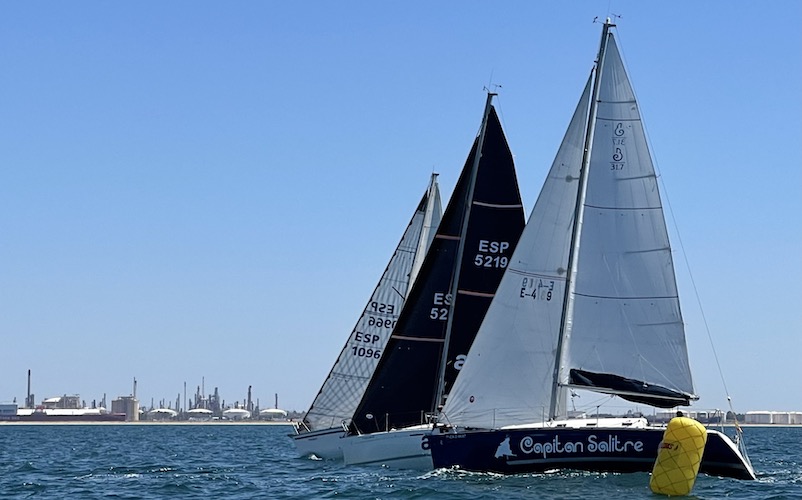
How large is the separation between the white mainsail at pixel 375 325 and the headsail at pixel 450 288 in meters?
5.73

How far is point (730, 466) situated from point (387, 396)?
36.3 feet

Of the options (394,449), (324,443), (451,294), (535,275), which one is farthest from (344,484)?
(324,443)

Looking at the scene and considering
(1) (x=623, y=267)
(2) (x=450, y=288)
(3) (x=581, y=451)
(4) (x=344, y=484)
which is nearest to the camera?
(3) (x=581, y=451)

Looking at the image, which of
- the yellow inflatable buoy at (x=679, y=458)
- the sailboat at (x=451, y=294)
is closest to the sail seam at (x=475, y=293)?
the sailboat at (x=451, y=294)

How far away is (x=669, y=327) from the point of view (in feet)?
90.1

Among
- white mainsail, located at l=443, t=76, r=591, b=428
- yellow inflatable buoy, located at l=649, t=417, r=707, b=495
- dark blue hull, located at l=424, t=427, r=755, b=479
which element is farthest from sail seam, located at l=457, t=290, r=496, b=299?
yellow inflatable buoy, located at l=649, t=417, r=707, b=495

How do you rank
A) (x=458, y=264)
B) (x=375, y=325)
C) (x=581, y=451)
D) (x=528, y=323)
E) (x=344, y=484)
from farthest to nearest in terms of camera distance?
(x=375, y=325) → (x=458, y=264) → (x=528, y=323) → (x=344, y=484) → (x=581, y=451)

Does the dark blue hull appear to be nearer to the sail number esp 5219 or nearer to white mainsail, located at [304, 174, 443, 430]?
the sail number esp 5219

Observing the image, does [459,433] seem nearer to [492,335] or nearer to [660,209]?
[492,335]

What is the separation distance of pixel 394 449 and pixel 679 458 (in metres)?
9.06

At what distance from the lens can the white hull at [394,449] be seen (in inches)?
1201

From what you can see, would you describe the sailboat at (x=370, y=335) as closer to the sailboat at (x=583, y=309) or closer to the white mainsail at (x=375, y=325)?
the white mainsail at (x=375, y=325)

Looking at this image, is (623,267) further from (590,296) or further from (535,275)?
(535,275)

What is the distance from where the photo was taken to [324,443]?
4012cm
